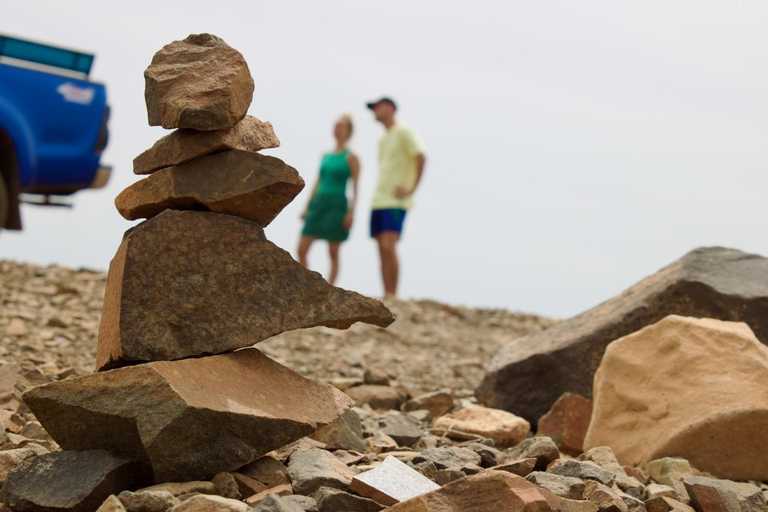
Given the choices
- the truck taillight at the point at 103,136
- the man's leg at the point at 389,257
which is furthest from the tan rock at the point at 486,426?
the truck taillight at the point at 103,136

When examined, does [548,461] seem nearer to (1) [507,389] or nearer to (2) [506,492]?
(2) [506,492]

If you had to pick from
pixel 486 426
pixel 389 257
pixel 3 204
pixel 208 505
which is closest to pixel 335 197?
pixel 389 257

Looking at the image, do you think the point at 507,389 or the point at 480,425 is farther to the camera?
the point at 507,389

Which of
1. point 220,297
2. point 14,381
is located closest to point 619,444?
point 220,297

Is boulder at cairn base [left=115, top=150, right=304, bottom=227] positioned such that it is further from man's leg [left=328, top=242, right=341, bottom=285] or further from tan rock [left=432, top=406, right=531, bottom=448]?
man's leg [left=328, top=242, right=341, bottom=285]

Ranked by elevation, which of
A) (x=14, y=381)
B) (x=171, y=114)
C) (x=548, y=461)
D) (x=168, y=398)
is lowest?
(x=14, y=381)

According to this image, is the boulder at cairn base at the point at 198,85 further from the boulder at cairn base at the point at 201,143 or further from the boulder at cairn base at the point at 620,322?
the boulder at cairn base at the point at 620,322

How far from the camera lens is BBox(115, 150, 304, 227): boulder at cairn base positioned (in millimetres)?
3416

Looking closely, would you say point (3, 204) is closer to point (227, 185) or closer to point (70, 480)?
point (227, 185)

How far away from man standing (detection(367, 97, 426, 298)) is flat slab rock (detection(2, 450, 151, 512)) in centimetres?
706

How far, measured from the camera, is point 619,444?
181 inches

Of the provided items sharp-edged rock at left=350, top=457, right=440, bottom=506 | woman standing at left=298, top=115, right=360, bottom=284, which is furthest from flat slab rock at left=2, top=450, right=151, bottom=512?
woman standing at left=298, top=115, right=360, bottom=284

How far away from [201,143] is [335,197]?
274 inches

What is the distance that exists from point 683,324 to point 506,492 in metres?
2.30
